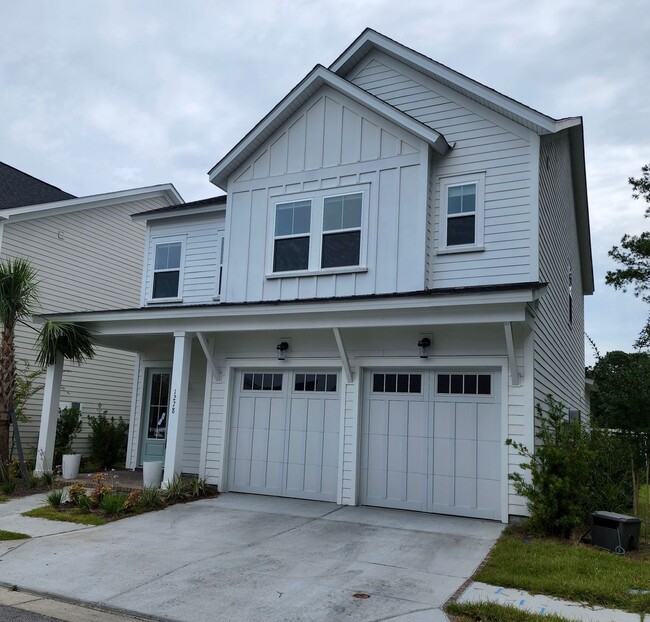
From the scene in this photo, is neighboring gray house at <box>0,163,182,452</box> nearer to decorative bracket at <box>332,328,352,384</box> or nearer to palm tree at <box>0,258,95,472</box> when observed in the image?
palm tree at <box>0,258,95,472</box>

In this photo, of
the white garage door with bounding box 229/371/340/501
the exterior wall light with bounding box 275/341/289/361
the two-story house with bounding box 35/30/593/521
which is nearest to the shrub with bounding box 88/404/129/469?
the two-story house with bounding box 35/30/593/521

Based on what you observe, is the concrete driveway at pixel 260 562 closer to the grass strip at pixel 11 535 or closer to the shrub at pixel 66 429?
the grass strip at pixel 11 535

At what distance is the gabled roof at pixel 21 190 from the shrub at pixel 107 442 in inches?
238

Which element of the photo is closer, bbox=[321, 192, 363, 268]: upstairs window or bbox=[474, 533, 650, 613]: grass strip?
bbox=[474, 533, 650, 613]: grass strip

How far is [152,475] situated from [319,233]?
211 inches

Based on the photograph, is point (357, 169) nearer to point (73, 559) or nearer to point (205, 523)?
point (205, 523)

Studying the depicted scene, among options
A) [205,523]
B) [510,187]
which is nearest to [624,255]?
[510,187]

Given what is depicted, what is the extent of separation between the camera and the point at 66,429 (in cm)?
1627

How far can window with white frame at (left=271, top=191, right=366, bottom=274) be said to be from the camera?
37.7 feet

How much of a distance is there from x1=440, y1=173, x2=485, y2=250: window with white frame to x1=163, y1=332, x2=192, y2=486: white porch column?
5.14 metres

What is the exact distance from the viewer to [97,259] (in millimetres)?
18969

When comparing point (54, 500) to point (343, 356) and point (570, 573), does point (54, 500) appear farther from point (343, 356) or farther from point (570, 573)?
point (570, 573)

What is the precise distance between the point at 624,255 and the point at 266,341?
20.5 metres

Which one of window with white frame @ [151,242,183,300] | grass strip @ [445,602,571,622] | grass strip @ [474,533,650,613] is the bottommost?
grass strip @ [445,602,571,622]
